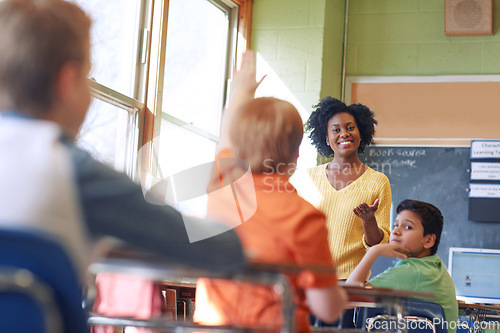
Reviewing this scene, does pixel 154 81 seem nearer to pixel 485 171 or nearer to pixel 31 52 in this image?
pixel 485 171

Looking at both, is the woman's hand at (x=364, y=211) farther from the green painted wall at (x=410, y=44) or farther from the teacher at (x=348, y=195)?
the green painted wall at (x=410, y=44)

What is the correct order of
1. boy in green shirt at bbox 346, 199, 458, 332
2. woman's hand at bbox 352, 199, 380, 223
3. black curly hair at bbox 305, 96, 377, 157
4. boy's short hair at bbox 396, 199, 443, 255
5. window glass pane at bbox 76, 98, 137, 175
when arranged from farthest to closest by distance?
window glass pane at bbox 76, 98, 137, 175 < black curly hair at bbox 305, 96, 377, 157 < boy's short hair at bbox 396, 199, 443, 255 < woman's hand at bbox 352, 199, 380, 223 < boy in green shirt at bbox 346, 199, 458, 332

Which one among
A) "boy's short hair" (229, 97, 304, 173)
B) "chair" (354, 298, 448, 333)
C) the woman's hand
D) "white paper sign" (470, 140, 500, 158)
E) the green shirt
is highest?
"white paper sign" (470, 140, 500, 158)

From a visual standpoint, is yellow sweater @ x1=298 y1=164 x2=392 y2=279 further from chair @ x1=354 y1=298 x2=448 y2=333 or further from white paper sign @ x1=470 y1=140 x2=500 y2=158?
white paper sign @ x1=470 y1=140 x2=500 y2=158

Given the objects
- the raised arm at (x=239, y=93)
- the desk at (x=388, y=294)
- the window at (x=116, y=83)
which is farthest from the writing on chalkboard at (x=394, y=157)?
the desk at (x=388, y=294)

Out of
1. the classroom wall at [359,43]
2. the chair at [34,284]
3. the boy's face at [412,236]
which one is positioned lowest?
the chair at [34,284]

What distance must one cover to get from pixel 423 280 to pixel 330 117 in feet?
3.78

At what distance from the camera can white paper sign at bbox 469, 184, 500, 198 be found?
202 inches

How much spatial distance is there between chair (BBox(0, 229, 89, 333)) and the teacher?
6.37 ft

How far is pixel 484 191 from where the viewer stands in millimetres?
5164

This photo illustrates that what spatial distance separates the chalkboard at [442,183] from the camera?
203 inches

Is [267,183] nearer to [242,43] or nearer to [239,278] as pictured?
[239,278]

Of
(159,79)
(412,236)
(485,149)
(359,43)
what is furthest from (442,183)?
(412,236)

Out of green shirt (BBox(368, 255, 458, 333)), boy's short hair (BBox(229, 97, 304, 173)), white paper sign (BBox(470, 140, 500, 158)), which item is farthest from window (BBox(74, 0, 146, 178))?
white paper sign (BBox(470, 140, 500, 158))
